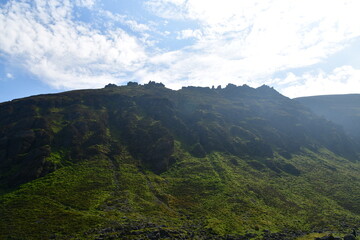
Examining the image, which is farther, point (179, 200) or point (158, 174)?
point (158, 174)

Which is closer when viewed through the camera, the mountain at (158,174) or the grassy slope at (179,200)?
the grassy slope at (179,200)

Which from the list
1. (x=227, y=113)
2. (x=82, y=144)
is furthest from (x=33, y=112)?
(x=227, y=113)

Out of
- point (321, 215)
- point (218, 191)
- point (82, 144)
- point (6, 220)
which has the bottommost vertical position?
point (321, 215)

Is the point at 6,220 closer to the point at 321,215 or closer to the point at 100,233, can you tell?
the point at 100,233

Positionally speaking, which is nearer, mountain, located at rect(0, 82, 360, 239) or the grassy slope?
the grassy slope

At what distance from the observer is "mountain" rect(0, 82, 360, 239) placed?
182 ft

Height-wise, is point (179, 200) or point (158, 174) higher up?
point (158, 174)

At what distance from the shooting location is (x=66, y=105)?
143 metres

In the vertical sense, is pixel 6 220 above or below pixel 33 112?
below

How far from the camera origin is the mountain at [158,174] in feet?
182

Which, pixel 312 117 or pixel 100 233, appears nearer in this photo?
pixel 100 233

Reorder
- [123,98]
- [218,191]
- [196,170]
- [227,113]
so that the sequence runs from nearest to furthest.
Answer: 1. [218,191]
2. [196,170]
3. [123,98]
4. [227,113]

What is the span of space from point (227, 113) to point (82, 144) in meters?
117

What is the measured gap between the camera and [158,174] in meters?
95.6
